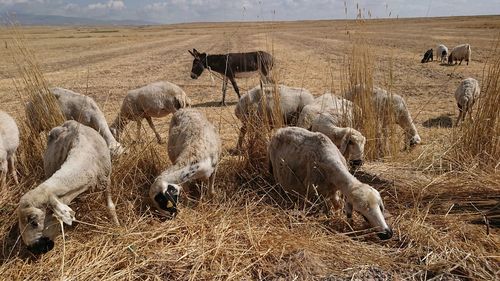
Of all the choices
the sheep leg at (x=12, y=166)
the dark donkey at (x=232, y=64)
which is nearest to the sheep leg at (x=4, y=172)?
the sheep leg at (x=12, y=166)

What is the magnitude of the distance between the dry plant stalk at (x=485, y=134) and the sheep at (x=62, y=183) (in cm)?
449

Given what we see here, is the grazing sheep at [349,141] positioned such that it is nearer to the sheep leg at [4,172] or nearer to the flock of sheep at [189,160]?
the flock of sheep at [189,160]

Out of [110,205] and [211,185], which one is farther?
[211,185]

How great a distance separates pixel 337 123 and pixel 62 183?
13.0ft

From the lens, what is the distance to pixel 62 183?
151 inches

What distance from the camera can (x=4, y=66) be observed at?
2412cm

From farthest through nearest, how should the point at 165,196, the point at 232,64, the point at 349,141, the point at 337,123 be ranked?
the point at 232,64 < the point at 337,123 < the point at 349,141 < the point at 165,196

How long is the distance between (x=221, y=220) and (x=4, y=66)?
24739 mm

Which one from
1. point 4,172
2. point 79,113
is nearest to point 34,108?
point 79,113

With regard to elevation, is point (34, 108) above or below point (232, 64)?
above

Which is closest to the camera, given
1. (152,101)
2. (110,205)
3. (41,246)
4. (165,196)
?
(41,246)

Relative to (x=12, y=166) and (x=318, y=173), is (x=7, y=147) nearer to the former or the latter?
(x=12, y=166)

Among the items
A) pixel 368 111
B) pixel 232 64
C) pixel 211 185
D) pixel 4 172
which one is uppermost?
pixel 368 111

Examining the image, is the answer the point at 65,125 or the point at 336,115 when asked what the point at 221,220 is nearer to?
the point at 65,125
